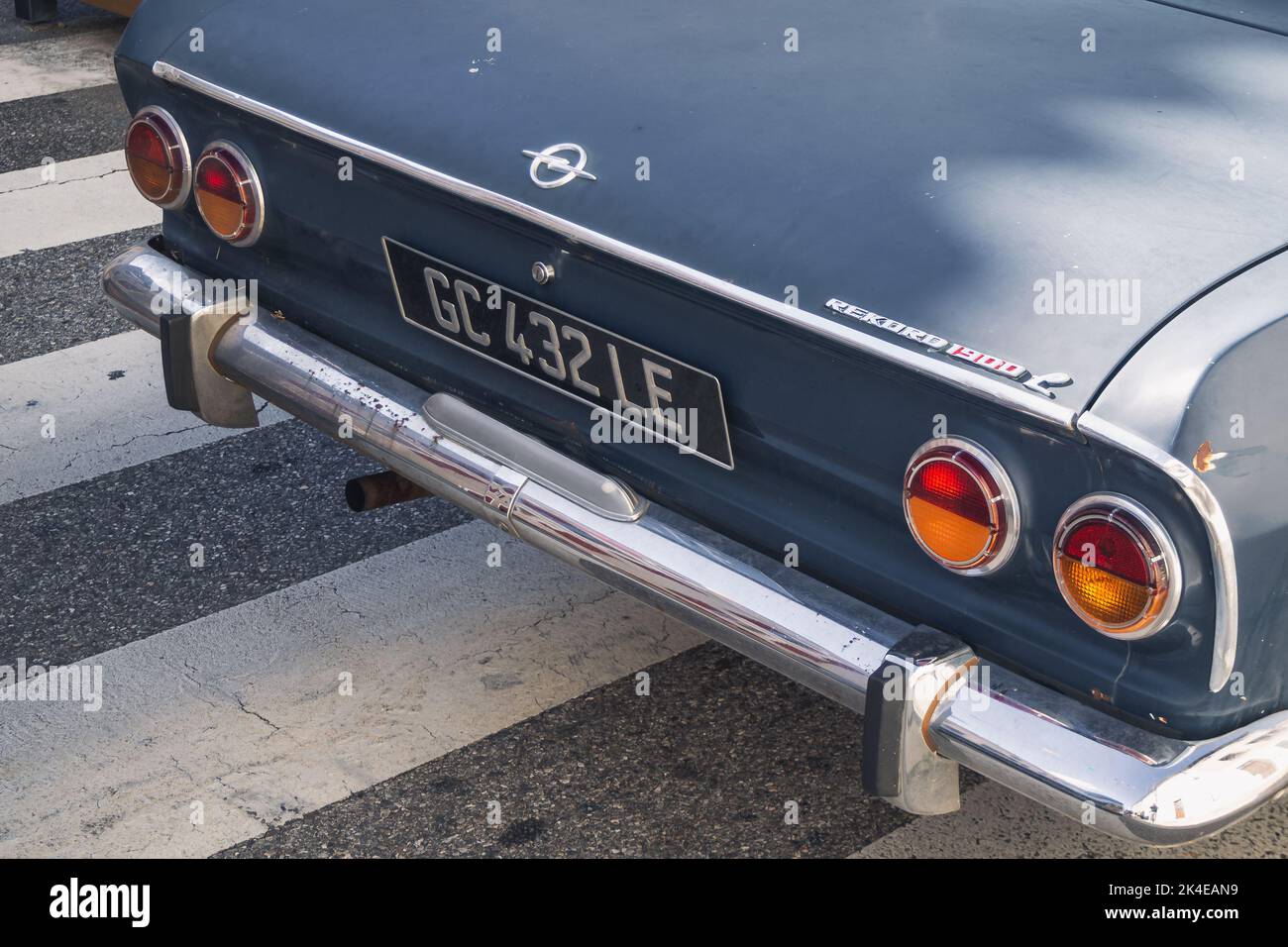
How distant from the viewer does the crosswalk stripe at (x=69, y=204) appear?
5711 millimetres

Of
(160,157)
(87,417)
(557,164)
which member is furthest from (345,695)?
(87,417)

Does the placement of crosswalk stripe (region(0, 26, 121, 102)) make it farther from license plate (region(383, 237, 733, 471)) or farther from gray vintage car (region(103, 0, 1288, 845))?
license plate (region(383, 237, 733, 471))

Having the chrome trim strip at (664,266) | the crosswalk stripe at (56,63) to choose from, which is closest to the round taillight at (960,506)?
the chrome trim strip at (664,266)

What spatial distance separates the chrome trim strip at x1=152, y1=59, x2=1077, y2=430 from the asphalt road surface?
1161 mm

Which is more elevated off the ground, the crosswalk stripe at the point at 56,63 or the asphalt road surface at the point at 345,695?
the crosswalk stripe at the point at 56,63

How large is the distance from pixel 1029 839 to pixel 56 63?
6.67 m

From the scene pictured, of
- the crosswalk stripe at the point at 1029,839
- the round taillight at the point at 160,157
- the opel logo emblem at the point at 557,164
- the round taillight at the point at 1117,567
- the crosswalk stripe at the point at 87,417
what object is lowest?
the crosswalk stripe at the point at 1029,839

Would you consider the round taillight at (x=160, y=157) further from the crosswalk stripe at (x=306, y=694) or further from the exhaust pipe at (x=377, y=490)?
the crosswalk stripe at (x=306, y=694)

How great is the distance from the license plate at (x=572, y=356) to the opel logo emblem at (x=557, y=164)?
217mm

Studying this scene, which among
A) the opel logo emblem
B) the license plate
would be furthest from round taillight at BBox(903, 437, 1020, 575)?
the opel logo emblem

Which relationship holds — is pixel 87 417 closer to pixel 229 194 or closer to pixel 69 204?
pixel 229 194

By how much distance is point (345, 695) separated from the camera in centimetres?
334
